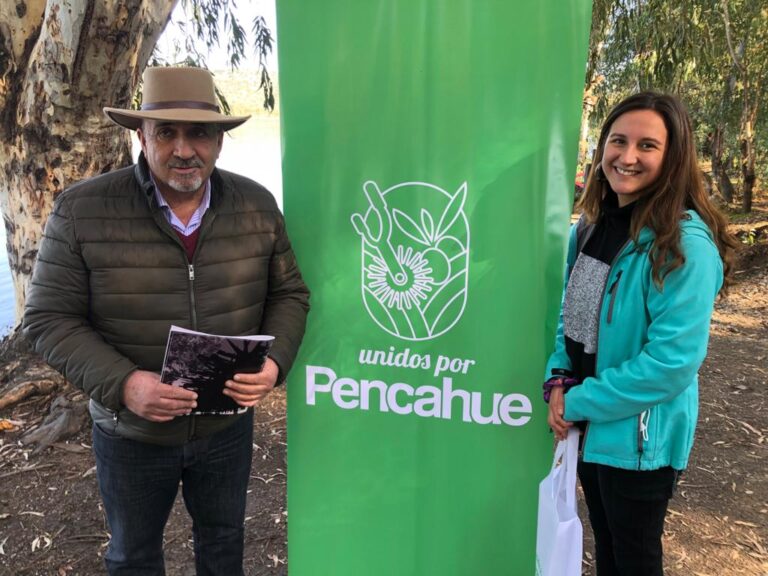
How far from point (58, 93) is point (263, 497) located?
2368 millimetres

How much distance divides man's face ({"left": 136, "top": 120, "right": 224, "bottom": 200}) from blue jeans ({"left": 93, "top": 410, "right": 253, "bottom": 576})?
2.44ft

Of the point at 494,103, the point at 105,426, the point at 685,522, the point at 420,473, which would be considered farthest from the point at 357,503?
the point at 685,522

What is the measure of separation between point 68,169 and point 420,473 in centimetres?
266

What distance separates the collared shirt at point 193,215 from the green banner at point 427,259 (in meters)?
0.30

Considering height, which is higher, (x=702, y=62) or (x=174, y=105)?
(x=702, y=62)

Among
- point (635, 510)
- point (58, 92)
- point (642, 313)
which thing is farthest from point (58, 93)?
point (635, 510)

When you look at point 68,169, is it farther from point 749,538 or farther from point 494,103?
point 749,538

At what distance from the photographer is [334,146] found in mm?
1797

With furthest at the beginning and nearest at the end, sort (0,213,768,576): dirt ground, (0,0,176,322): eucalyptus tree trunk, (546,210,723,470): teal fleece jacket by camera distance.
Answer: (0,0,176,322): eucalyptus tree trunk, (0,213,768,576): dirt ground, (546,210,723,470): teal fleece jacket

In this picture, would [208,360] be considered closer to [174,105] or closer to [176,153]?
[176,153]

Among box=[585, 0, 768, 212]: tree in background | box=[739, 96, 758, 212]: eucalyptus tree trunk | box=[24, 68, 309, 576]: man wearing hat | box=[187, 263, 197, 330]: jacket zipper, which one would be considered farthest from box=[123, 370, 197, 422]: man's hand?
box=[739, 96, 758, 212]: eucalyptus tree trunk

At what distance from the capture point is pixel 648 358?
136cm

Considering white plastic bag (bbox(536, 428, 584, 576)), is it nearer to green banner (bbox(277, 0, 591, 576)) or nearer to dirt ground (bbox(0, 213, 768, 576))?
green banner (bbox(277, 0, 591, 576))

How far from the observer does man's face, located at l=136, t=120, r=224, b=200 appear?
1527 mm
